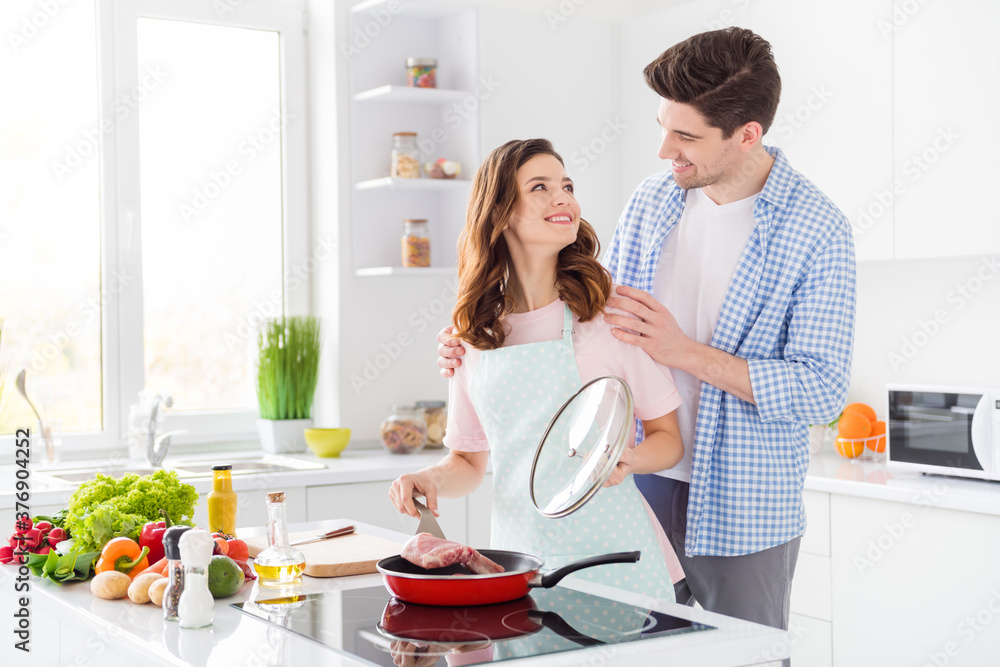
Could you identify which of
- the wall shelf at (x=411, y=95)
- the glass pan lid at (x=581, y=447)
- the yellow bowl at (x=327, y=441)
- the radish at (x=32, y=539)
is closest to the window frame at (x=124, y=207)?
the yellow bowl at (x=327, y=441)

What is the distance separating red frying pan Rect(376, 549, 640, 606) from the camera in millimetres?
1352

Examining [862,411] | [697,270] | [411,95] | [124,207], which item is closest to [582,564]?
[697,270]

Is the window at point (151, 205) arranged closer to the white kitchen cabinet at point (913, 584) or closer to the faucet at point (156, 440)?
the faucet at point (156, 440)

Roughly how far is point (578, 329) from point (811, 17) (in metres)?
1.95

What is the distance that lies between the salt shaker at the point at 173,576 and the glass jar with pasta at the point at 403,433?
6.54 feet

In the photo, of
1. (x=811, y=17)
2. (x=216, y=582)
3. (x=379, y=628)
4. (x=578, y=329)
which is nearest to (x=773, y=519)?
(x=578, y=329)

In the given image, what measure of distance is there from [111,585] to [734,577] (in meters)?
1.02

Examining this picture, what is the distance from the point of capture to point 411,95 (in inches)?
138

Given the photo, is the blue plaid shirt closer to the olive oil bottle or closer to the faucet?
the olive oil bottle

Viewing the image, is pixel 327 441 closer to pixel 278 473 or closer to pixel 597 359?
pixel 278 473

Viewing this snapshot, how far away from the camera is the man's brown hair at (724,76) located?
1779 millimetres

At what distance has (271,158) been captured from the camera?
3715mm

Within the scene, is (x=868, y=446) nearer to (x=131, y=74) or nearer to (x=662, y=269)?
(x=662, y=269)

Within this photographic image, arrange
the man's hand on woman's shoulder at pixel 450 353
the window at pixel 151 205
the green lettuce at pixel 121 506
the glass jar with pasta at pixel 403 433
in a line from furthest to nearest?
the glass jar with pasta at pixel 403 433 < the window at pixel 151 205 < the man's hand on woman's shoulder at pixel 450 353 < the green lettuce at pixel 121 506
